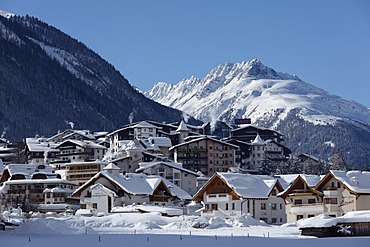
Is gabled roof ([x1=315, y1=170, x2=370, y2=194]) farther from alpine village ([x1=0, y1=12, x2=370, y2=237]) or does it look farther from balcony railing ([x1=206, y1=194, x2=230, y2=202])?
balcony railing ([x1=206, y1=194, x2=230, y2=202])

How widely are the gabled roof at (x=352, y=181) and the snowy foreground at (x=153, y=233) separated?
9.14 meters

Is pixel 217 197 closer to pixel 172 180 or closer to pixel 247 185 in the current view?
pixel 247 185

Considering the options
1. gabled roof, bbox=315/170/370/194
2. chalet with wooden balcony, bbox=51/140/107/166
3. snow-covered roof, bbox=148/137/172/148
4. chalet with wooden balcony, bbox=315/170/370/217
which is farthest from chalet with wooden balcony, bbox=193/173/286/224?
chalet with wooden balcony, bbox=51/140/107/166

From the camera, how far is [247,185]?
3246 inches

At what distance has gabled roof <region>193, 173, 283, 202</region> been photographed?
80.8m

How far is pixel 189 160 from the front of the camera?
141250 millimetres

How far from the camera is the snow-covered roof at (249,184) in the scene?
80.8 metres

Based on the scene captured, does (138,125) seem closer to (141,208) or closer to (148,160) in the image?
(148,160)

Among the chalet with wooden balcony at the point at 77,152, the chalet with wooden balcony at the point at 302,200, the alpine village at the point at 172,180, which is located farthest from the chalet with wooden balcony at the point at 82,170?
the chalet with wooden balcony at the point at 302,200

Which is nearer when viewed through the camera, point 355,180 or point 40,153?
point 355,180

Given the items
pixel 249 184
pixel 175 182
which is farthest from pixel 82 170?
pixel 249 184

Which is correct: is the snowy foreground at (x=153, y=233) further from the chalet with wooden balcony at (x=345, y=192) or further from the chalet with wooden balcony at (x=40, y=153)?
the chalet with wooden balcony at (x=40, y=153)

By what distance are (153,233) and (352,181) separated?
25.3m

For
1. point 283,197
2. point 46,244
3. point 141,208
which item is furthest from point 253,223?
point 46,244
